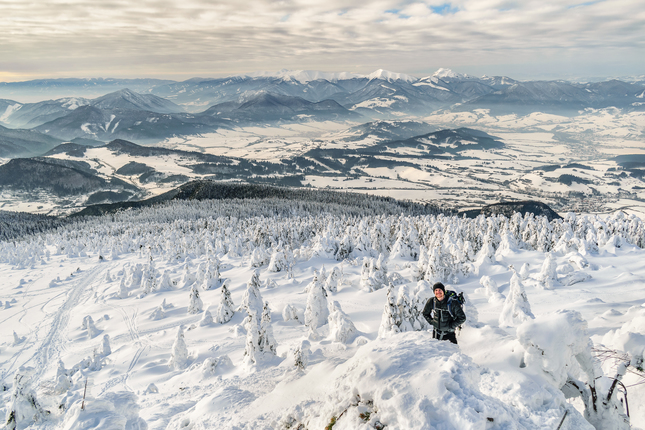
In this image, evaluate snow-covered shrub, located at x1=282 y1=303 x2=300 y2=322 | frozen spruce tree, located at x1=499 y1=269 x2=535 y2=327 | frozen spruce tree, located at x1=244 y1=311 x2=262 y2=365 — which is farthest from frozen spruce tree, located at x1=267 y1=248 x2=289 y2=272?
frozen spruce tree, located at x1=499 y1=269 x2=535 y2=327

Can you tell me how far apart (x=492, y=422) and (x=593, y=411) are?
12.7ft

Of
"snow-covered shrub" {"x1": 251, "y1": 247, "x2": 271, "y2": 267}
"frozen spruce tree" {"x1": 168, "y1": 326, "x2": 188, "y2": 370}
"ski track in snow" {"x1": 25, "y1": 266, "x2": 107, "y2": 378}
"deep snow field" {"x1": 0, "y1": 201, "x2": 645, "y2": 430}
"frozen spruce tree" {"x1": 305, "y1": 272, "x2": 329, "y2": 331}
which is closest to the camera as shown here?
"deep snow field" {"x1": 0, "y1": 201, "x2": 645, "y2": 430}

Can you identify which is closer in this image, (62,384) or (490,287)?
(62,384)

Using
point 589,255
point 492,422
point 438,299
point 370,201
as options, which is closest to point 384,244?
point 589,255

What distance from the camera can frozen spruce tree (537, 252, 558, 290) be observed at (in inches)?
957

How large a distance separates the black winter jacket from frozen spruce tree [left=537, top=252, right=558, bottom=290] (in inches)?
712

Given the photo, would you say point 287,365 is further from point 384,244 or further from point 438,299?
point 384,244

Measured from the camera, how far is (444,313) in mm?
10828

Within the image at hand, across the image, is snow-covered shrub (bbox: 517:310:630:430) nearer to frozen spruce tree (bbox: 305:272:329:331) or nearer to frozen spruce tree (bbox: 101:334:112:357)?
frozen spruce tree (bbox: 305:272:329:331)

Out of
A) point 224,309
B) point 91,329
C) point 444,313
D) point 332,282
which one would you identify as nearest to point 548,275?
point 332,282

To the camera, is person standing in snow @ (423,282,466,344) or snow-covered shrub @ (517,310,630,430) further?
person standing in snow @ (423,282,466,344)

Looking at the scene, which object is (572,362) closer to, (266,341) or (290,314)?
(266,341)

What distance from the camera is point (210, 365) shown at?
1698cm

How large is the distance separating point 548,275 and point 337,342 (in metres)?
18.1
